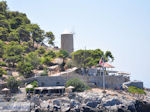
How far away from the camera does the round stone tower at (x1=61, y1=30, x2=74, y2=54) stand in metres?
62.4

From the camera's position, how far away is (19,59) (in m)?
49.1

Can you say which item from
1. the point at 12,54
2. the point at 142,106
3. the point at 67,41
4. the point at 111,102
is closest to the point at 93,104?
the point at 111,102

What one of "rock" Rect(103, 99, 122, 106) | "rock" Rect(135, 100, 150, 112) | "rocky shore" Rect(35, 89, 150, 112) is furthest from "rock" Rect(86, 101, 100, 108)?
"rock" Rect(135, 100, 150, 112)

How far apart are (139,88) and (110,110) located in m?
14.2

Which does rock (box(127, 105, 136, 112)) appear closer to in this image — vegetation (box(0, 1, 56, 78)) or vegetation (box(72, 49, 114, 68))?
vegetation (box(72, 49, 114, 68))

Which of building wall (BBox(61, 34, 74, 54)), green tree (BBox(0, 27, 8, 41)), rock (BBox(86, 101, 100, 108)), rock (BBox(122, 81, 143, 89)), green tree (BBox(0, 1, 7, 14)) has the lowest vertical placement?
rock (BBox(86, 101, 100, 108))

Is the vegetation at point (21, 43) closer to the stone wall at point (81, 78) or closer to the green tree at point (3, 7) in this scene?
the green tree at point (3, 7)

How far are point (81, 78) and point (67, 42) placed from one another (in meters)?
21.2

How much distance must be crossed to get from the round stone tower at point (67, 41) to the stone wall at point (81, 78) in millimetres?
18776

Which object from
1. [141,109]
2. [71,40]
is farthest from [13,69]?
[141,109]

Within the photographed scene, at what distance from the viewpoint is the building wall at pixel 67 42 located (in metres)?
62.5

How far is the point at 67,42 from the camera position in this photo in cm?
6319

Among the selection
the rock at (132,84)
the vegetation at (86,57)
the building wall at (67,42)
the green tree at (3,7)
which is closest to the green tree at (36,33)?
the building wall at (67,42)

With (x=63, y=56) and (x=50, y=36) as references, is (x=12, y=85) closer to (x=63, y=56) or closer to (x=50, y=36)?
(x=63, y=56)
